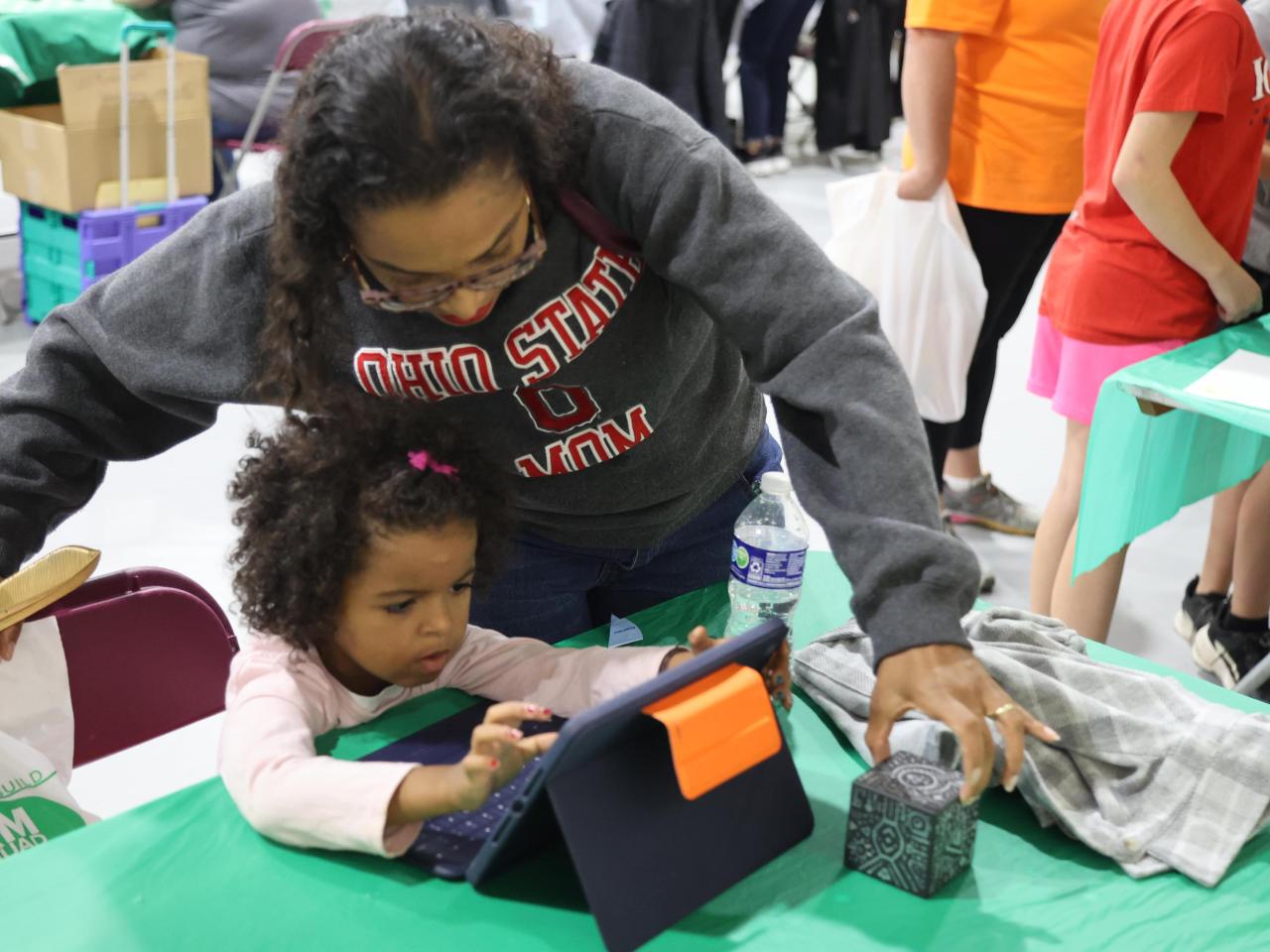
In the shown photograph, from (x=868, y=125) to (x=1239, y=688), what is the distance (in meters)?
4.39

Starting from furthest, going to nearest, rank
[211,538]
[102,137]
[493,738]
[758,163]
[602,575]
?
[758,163], [102,137], [211,538], [602,575], [493,738]

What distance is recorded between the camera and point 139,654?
1.63 m

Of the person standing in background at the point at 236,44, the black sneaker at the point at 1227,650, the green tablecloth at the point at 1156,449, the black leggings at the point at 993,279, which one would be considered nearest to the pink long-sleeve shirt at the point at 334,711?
the green tablecloth at the point at 1156,449

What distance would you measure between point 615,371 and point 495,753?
459mm

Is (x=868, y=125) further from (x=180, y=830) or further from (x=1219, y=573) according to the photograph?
(x=180, y=830)

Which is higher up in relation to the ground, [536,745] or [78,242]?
[536,745]

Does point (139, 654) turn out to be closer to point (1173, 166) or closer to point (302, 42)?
point (1173, 166)

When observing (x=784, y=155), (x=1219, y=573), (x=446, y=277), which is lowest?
(x=784, y=155)

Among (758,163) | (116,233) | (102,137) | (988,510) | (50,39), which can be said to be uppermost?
(50,39)

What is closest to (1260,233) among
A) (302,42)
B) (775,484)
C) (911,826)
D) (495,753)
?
(775,484)

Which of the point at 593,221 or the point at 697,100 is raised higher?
the point at 593,221

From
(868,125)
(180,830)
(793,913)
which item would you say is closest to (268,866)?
(180,830)

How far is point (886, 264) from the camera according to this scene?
290 cm

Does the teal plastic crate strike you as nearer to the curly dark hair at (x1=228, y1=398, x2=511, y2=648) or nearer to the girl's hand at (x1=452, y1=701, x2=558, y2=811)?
the curly dark hair at (x1=228, y1=398, x2=511, y2=648)
